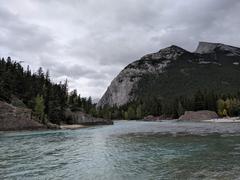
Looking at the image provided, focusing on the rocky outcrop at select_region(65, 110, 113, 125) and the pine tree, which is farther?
the rocky outcrop at select_region(65, 110, 113, 125)

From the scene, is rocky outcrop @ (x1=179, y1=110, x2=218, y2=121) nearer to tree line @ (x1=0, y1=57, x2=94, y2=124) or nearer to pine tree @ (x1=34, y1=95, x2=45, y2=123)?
tree line @ (x1=0, y1=57, x2=94, y2=124)

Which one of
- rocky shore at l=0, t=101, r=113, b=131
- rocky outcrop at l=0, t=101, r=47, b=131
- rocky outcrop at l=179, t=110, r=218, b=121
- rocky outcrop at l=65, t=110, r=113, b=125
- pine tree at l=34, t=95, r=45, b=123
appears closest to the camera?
rocky outcrop at l=0, t=101, r=47, b=131

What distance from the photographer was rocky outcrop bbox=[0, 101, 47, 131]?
301 feet

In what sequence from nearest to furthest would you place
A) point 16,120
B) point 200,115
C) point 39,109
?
point 16,120 → point 39,109 → point 200,115

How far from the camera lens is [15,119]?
94.6 metres

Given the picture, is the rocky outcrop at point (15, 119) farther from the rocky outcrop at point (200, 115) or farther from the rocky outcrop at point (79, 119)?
the rocky outcrop at point (200, 115)

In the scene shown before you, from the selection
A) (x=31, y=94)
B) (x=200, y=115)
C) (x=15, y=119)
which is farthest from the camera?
(x=200, y=115)

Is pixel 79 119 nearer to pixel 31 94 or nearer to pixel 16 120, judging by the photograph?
pixel 31 94

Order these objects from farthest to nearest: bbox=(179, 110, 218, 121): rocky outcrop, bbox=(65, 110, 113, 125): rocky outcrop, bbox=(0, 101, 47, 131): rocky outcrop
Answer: bbox=(179, 110, 218, 121): rocky outcrop < bbox=(65, 110, 113, 125): rocky outcrop < bbox=(0, 101, 47, 131): rocky outcrop

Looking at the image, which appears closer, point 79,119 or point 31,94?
point 31,94

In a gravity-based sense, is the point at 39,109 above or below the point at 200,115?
above

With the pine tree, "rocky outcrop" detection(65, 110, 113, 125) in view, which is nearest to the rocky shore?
the pine tree

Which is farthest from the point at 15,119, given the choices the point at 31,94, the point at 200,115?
the point at 200,115

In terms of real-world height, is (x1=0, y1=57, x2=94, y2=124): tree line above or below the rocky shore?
above
